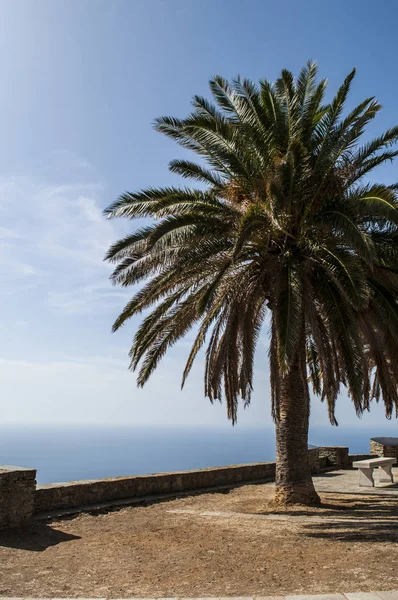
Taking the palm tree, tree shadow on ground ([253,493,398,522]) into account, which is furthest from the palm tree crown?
tree shadow on ground ([253,493,398,522])

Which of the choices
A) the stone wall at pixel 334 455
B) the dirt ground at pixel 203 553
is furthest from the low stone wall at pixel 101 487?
the stone wall at pixel 334 455

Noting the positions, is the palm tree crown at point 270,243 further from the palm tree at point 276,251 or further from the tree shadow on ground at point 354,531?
the tree shadow on ground at point 354,531

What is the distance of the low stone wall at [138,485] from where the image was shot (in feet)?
32.3

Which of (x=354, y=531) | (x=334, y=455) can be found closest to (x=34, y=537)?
(x=354, y=531)

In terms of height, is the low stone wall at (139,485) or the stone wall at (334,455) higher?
the stone wall at (334,455)

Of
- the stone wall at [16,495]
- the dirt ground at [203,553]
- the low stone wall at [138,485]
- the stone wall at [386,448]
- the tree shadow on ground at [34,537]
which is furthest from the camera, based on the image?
the stone wall at [386,448]

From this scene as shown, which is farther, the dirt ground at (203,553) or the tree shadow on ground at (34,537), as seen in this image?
the tree shadow on ground at (34,537)

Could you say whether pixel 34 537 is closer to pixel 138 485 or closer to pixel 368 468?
pixel 138 485

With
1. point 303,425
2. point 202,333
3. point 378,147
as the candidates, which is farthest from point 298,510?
point 378,147

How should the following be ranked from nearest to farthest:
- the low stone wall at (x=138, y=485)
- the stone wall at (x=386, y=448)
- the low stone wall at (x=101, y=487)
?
the low stone wall at (x=101, y=487), the low stone wall at (x=138, y=485), the stone wall at (x=386, y=448)

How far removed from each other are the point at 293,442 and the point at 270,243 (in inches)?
172

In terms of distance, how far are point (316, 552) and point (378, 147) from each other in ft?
26.4

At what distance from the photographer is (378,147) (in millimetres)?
10891

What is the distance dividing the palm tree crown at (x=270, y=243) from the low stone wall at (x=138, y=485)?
2315mm
